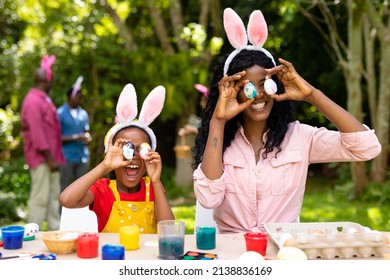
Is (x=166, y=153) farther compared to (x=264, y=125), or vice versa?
(x=166, y=153)

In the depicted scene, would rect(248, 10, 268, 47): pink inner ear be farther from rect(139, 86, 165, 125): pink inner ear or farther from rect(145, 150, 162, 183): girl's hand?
rect(145, 150, 162, 183): girl's hand

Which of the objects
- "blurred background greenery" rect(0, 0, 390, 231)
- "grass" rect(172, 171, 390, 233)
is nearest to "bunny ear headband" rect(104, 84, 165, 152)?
"grass" rect(172, 171, 390, 233)

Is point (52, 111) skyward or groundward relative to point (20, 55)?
groundward

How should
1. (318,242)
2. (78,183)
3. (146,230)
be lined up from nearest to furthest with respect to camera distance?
(318,242) < (78,183) < (146,230)

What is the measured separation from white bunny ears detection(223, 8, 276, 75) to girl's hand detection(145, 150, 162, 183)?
609 millimetres

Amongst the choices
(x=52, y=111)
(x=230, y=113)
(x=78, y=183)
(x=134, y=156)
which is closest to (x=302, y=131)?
(x=230, y=113)

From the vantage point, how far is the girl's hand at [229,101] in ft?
8.91

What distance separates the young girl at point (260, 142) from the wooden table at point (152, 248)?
32 centimetres

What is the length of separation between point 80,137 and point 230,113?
383 cm

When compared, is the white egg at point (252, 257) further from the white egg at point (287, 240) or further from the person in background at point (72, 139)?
the person in background at point (72, 139)

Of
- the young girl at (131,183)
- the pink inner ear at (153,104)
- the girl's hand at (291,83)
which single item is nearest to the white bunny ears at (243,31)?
the girl's hand at (291,83)

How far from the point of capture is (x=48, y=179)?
5930 millimetres

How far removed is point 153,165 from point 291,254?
1.10m

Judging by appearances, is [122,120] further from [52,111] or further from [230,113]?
[52,111]
